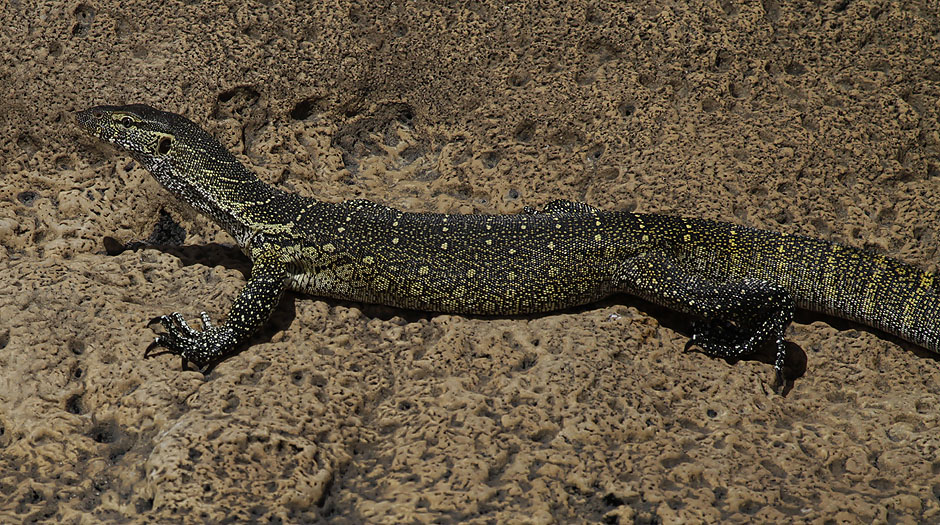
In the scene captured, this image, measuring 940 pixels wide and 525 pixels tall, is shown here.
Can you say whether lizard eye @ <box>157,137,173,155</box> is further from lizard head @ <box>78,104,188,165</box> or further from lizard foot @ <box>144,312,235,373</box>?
lizard foot @ <box>144,312,235,373</box>

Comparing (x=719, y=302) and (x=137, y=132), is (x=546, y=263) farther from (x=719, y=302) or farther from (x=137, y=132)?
(x=137, y=132)

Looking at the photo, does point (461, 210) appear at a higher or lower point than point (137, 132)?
lower

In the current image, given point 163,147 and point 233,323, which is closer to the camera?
point 233,323

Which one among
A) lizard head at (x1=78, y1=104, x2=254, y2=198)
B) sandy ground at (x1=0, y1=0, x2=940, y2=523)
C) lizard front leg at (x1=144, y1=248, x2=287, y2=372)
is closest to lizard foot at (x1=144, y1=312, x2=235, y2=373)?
lizard front leg at (x1=144, y1=248, x2=287, y2=372)

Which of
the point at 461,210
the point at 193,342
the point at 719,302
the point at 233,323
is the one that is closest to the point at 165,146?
the point at 233,323

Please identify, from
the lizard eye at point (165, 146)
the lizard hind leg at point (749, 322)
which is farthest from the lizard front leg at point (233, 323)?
the lizard hind leg at point (749, 322)
